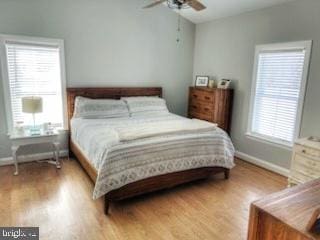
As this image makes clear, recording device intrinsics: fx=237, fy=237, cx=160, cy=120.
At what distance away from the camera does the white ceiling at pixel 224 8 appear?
12.1 feet

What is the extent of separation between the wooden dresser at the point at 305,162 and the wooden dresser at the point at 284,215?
1.89 metres

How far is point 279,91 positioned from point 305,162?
3.91ft

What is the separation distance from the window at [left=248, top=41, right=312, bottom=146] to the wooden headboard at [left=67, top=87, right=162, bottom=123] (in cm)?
194

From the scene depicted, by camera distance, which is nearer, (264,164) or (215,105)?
(264,164)

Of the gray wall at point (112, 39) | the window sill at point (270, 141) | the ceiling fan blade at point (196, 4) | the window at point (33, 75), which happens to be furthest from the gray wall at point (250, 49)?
the window at point (33, 75)

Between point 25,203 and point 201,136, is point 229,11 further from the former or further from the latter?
point 25,203

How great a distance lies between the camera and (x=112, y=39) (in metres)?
4.30

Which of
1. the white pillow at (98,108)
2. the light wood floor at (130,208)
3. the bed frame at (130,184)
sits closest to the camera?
the light wood floor at (130,208)

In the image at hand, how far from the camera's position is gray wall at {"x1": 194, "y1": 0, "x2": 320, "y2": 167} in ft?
10.5

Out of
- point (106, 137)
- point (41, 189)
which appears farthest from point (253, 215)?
point (41, 189)

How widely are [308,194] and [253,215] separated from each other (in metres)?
0.35

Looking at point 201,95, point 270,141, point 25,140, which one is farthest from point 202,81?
point 25,140

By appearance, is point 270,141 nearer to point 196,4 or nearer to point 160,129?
point 160,129

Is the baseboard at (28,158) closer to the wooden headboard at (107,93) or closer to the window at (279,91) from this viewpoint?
the wooden headboard at (107,93)
